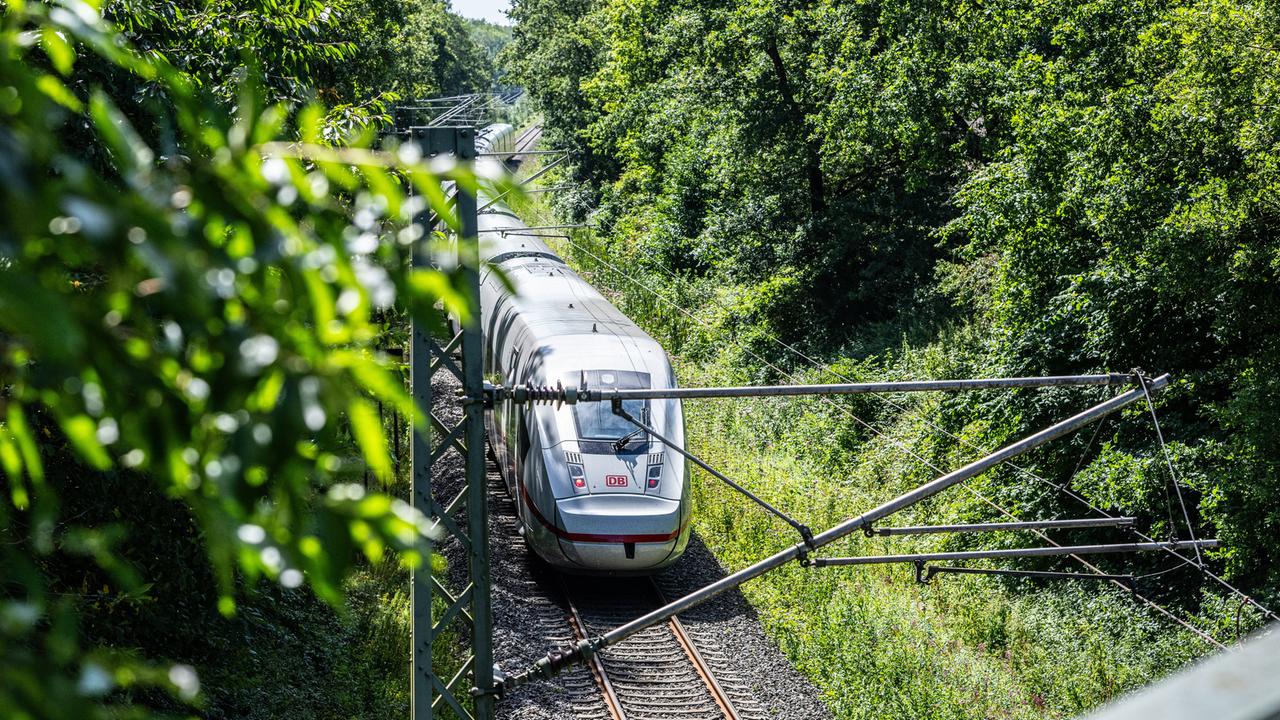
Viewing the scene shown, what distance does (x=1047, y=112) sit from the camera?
1474 centimetres

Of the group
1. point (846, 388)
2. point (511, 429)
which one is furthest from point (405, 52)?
point (846, 388)

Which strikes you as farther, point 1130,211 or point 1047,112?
point 1047,112

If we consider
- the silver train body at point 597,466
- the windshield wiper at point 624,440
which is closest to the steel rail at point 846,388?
the windshield wiper at point 624,440

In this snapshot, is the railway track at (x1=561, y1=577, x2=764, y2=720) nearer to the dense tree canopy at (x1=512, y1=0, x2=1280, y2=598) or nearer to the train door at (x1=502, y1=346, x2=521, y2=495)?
the train door at (x1=502, y1=346, x2=521, y2=495)

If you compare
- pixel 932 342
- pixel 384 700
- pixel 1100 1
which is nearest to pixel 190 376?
pixel 384 700

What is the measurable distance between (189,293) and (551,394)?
5.48 metres

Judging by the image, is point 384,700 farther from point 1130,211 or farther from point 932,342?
point 932,342

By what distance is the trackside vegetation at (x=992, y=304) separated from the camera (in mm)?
11867

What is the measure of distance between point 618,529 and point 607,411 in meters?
1.47

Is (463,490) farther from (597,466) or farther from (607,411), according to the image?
(607,411)

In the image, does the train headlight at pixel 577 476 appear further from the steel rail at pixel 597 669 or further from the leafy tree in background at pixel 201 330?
the leafy tree in background at pixel 201 330

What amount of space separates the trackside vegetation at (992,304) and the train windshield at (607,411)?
2.67 meters

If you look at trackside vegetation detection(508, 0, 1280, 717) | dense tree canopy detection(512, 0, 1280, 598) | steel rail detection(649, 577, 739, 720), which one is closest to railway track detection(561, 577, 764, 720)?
steel rail detection(649, 577, 739, 720)

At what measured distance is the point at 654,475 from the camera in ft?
41.0
